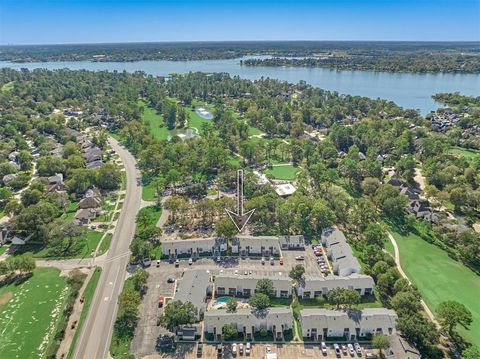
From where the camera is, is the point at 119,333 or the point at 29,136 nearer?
the point at 119,333

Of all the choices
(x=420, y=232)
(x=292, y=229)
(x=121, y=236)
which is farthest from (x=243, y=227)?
(x=420, y=232)

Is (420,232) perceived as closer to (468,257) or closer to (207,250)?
(468,257)

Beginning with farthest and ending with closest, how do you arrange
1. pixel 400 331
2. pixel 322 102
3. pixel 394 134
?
pixel 322 102, pixel 394 134, pixel 400 331

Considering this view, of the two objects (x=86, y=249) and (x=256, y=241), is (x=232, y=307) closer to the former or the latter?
(x=256, y=241)

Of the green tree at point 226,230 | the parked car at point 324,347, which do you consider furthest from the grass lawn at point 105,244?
the parked car at point 324,347

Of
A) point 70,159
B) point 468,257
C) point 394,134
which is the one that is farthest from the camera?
point 394,134

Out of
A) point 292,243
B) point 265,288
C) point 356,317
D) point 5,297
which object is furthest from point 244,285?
point 5,297

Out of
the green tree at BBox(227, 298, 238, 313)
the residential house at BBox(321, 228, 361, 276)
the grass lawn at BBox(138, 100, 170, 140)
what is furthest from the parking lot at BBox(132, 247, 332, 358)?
the grass lawn at BBox(138, 100, 170, 140)

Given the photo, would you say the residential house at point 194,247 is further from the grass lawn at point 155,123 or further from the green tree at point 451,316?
the grass lawn at point 155,123
